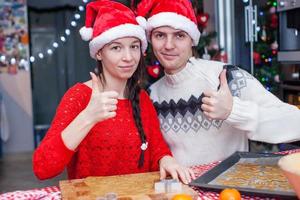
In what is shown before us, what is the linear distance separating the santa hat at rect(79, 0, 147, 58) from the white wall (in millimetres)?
4449

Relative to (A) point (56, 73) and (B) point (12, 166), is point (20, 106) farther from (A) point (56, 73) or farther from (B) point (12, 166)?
(B) point (12, 166)

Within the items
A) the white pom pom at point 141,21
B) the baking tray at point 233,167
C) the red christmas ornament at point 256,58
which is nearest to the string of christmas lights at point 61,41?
the red christmas ornament at point 256,58

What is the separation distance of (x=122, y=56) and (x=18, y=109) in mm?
4716

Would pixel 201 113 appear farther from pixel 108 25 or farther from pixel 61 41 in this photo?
pixel 61 41

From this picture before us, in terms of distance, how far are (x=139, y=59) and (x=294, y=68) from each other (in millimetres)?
1988

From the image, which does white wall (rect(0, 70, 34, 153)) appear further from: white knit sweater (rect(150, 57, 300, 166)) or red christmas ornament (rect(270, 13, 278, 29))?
white knit sweater (rect(150, 57, 300, 166))

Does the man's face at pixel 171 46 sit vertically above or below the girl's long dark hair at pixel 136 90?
above

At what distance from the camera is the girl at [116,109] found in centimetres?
141

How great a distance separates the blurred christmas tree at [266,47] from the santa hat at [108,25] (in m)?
2.94

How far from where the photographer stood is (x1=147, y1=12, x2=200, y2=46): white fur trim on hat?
63.0 inches

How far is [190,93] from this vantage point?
1.66 metres

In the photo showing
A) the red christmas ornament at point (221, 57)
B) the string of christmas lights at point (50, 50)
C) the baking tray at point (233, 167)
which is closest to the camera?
the baking tray at point (233, 167)

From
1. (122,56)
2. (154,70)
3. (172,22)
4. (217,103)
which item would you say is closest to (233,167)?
(217,103)

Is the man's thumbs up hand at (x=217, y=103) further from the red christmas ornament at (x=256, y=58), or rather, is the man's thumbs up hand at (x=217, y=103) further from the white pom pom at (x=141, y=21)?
the red christmas ornament at (x=256, y=58)
